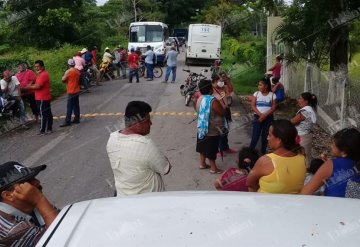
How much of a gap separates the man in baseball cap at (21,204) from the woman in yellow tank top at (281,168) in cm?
161

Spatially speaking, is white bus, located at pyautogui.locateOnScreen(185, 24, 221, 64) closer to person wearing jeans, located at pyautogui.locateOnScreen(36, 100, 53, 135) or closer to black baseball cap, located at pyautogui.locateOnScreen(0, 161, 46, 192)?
person wearing jeans, located at pyautogui.locateOnScreen(36, 100, 53, 135)

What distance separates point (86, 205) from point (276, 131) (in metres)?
1.96

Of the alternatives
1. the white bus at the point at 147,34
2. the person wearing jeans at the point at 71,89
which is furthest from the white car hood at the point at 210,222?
the white bus at the point at 147,34

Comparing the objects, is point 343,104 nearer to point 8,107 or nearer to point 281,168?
point 281,168

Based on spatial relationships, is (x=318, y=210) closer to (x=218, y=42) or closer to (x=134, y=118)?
(x=134, y=118)

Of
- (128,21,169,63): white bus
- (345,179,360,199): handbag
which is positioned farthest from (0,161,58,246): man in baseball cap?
(128,21,169,63): white bus

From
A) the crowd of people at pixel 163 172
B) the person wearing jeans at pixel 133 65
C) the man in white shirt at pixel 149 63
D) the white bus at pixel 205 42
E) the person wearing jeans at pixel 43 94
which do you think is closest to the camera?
the crowd of people at pixel 163 172

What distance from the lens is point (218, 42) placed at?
29844 millimetres

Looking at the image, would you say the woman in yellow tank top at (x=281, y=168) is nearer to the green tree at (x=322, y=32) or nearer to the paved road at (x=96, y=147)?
the paved road at (x=96, y=147)

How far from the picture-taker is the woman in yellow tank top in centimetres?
360

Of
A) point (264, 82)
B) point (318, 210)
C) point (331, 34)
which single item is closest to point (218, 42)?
point (331, 34)

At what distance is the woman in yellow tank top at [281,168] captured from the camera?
11.8 ft

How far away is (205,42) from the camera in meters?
29.9

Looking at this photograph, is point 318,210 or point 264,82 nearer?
point 318,210
